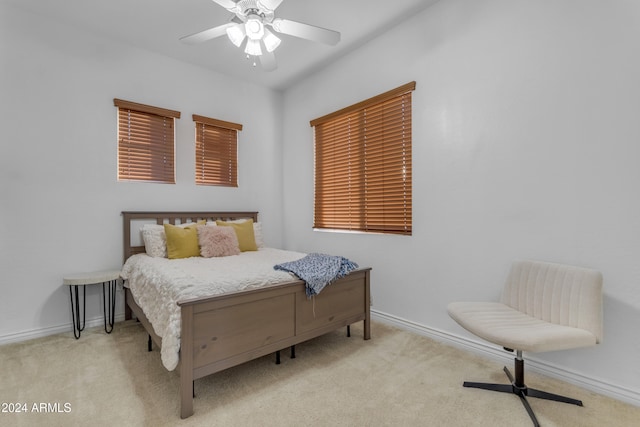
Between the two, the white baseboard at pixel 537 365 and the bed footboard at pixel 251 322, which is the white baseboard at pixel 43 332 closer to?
the bed footboard at pixel 251 322

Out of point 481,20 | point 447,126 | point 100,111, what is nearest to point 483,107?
point 447,126

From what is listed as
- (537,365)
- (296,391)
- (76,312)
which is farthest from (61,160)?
(537,365)

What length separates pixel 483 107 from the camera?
2.33 metres

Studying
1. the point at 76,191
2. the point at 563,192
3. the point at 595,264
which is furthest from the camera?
the point at 76,191

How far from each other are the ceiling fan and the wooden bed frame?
5.81ft

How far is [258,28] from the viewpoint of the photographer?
2.10 metres

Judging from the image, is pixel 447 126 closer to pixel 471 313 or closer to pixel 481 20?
pixel 481 20

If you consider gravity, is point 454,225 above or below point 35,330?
above

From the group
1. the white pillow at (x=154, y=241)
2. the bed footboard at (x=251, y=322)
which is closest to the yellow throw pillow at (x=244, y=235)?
the white pillow at (x=154, y=241)

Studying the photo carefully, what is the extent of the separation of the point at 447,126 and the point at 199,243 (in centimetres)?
256

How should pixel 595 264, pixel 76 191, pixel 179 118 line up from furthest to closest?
1. pixel 179 118
2. pixel 76 191
3. pixel 595 264

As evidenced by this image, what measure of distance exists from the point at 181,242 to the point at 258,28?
1999mm

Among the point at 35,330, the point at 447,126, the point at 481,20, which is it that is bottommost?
the point at 35,330

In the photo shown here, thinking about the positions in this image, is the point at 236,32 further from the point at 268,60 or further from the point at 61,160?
the point at 61,160
